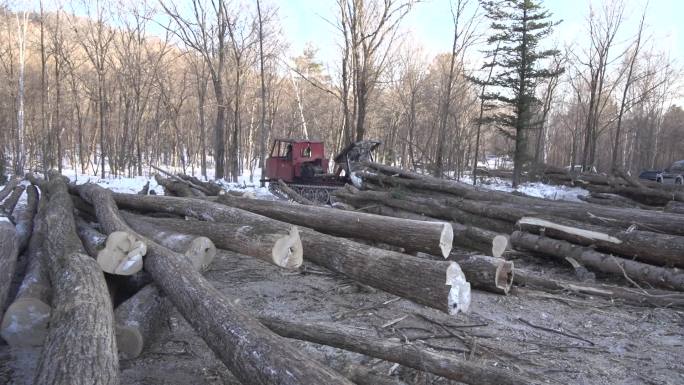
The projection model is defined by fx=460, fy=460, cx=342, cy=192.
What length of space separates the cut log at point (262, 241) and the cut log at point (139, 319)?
99 centimetres

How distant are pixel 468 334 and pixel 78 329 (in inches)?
125

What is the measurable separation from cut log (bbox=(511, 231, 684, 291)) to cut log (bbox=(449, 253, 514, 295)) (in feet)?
7.89

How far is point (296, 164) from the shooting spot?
53.6ft

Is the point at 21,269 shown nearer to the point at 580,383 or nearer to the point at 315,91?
the point at 580,383

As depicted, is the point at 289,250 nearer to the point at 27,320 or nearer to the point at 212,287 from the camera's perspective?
the point at 212,287

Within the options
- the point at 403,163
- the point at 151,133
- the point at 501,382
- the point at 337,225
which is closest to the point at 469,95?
the point at 403,163

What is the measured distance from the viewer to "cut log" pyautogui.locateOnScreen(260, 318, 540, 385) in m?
2.58

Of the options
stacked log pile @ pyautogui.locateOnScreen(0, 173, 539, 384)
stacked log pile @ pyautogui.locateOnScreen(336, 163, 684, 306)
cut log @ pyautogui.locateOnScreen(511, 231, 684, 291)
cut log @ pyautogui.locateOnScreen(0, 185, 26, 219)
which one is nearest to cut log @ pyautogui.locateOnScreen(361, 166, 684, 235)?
stacked log pile @ pyautogui.locateOnScreen(336, 163, 684, 306)

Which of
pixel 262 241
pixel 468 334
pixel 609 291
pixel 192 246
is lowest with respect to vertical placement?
pixel 468 334

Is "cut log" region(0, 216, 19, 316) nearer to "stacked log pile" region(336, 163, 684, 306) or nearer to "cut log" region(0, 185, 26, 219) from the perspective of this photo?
"cut log" region(0, 185, 26, 219)

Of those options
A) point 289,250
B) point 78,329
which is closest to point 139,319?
point 78,329

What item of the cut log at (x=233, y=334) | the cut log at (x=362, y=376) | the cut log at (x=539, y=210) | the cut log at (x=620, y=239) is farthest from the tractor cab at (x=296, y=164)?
the cut log at (x=362, y=376)

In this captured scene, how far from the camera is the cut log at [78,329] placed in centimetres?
233

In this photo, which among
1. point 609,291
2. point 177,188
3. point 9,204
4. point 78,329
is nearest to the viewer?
point 78,329
